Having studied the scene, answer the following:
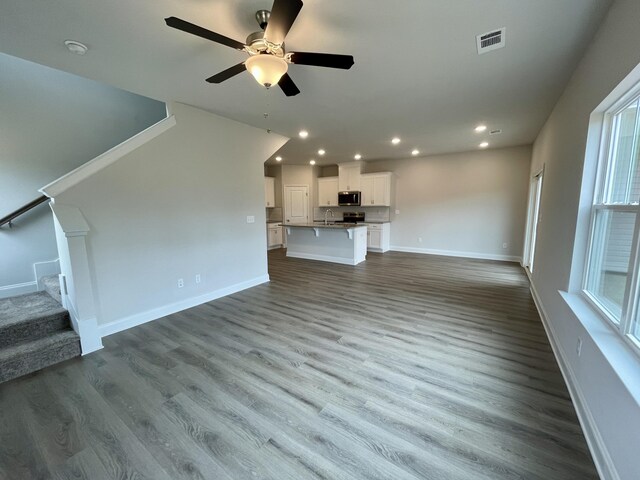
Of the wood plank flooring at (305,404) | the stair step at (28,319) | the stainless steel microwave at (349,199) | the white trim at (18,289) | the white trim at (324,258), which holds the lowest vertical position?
the wood plank flooring at (305,404)

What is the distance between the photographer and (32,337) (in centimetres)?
252

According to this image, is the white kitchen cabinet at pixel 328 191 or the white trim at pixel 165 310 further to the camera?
the white kitchen cabinet at pixel 328 191

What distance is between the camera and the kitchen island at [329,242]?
6070 mm

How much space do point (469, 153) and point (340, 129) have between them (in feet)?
13.1

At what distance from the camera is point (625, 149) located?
1764mm

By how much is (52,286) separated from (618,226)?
17.9ft

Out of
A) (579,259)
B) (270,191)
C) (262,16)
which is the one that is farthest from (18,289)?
(579,259)

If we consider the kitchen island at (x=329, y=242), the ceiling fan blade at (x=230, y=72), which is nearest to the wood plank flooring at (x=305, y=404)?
the ceiling fan blade at (x=230, y=72)

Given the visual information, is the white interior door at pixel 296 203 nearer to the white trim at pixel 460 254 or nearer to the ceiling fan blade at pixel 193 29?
the white trim at pixel 460 254

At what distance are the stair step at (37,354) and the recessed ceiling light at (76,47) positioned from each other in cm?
256

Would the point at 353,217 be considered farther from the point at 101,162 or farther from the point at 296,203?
the point at 101,162

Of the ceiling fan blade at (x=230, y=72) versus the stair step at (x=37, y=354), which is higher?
the ceiling fan blade at (x=230, y=72)

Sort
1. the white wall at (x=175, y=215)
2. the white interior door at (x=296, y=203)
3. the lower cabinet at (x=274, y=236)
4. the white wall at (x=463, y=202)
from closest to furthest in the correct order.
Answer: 1. the white wall at (x=175, y=215)
2. the white wall at (x=463, y=202)
3. the lower cabinet at (x=274, y=236)
4. the white interior door at (x=296, y=203)

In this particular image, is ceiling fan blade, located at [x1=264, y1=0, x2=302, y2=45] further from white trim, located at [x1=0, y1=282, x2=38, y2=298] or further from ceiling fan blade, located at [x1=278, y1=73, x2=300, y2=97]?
white trim, located at [x1=0, y1=282, x2=38, y2=298]
